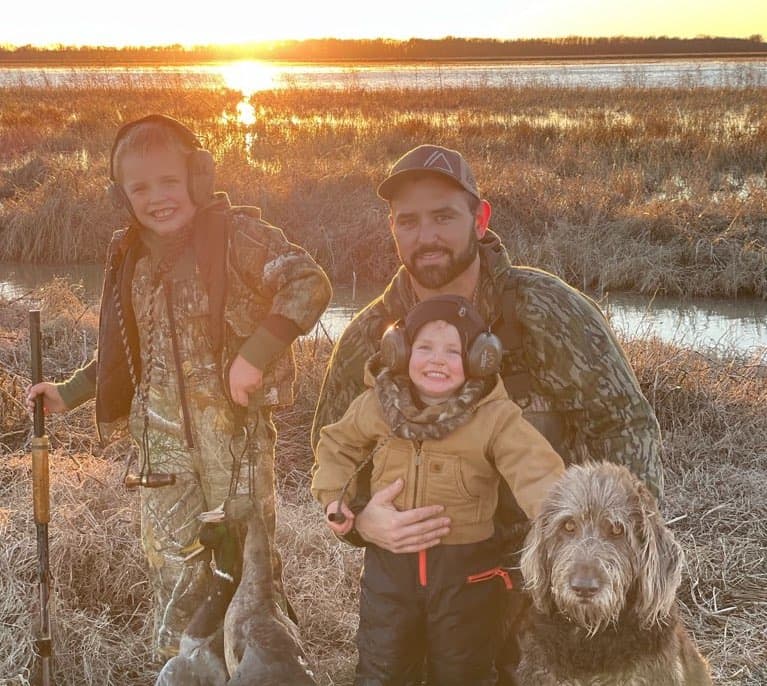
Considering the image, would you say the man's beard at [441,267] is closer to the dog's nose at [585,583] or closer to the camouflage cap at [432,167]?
the camouflage cap at [432,167]

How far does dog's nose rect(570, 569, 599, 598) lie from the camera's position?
7.27 feet

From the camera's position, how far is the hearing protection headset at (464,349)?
2.87 m

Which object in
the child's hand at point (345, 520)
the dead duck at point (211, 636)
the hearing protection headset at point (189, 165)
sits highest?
the hearing protection headset at point (189, 165)

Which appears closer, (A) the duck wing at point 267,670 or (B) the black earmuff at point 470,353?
(A) the duck wing at point 267,670

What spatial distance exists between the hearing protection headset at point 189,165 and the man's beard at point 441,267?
819 millimetres

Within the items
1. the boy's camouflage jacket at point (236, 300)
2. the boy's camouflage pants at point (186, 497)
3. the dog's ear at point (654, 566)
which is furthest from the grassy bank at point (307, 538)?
the dog's ear at point (654, 566)

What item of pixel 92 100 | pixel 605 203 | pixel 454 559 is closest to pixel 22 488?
pixel 454 559

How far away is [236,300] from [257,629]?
1.30 metres

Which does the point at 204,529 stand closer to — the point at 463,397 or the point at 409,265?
the point at 463,397

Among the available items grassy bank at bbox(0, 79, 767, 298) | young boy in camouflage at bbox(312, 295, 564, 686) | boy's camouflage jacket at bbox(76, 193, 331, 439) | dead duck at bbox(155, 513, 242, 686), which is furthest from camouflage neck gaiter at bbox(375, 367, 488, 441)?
grassy bank at bbox(0, 79, 767, 298)

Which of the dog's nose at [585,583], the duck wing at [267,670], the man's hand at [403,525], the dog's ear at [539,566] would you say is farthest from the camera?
the man's hand at [403,525]

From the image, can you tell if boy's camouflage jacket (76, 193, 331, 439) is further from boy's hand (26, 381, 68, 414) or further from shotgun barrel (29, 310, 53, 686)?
shotgun barrel (29, 310, 53, 686)

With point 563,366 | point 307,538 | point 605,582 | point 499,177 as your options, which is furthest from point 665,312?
point 605,582

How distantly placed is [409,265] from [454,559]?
1115 mm
